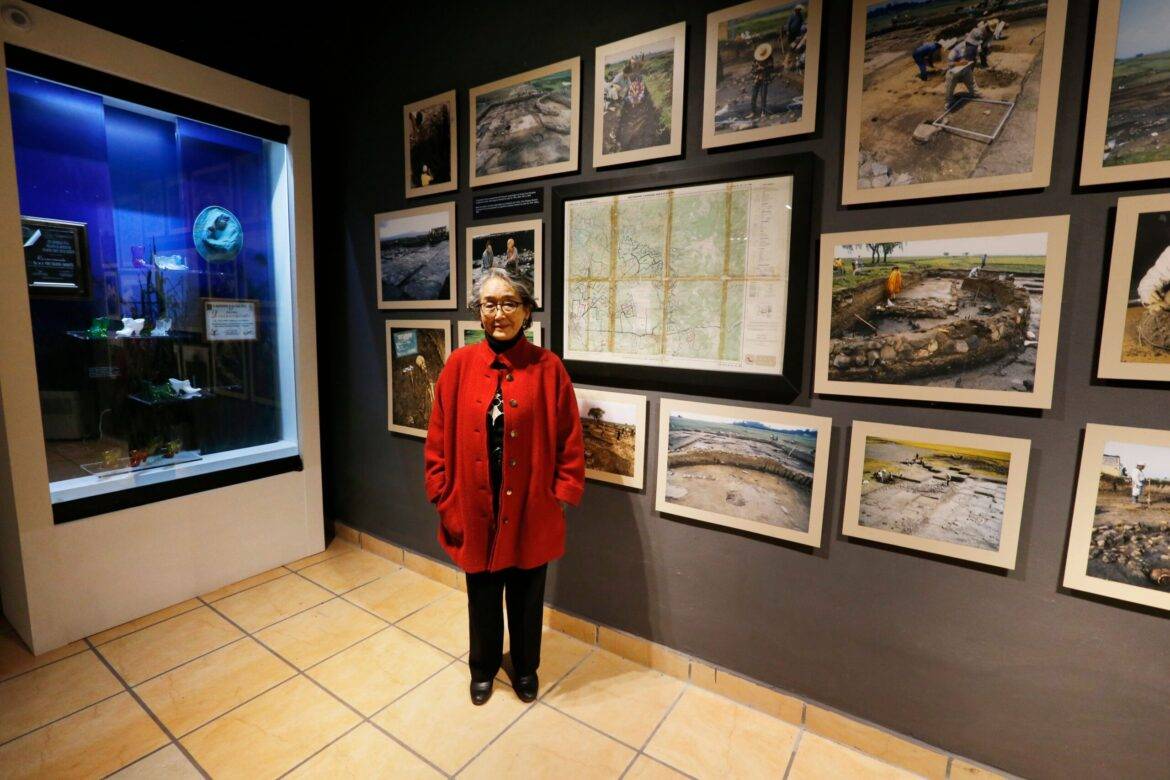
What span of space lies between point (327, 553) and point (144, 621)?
913 millimetres

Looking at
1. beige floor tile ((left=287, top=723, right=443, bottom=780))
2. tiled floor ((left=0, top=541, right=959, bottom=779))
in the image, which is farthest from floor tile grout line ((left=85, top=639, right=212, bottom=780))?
beige floor tile ((left=287, top=723, right=443, bottom=780))

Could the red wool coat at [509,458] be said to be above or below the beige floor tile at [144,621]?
above

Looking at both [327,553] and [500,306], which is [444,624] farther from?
[500,306]

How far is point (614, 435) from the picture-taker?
2.16 m

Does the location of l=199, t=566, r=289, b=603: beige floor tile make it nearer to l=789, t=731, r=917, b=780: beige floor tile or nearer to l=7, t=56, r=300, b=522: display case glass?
l=7, t=56, r=300, b=522: display case glass

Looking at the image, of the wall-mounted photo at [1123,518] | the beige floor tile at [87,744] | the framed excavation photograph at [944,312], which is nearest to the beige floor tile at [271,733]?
the beige floor tile at [87,744]

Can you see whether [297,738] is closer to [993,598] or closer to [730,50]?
[993,598]

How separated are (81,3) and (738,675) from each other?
3.98 m

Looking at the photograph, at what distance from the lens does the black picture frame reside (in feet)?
5.55

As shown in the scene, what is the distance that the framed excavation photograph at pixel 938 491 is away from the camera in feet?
4.86

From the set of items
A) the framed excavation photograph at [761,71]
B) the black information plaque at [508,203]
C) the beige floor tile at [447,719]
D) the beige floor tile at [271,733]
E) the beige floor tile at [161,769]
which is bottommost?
the beige floor tile at [447,719]

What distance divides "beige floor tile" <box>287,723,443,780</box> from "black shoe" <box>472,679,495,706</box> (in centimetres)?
29

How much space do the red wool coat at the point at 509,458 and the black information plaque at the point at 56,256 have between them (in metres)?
1.87

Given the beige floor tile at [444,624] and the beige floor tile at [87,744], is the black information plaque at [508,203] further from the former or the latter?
the beige floor tile at [87,744]
